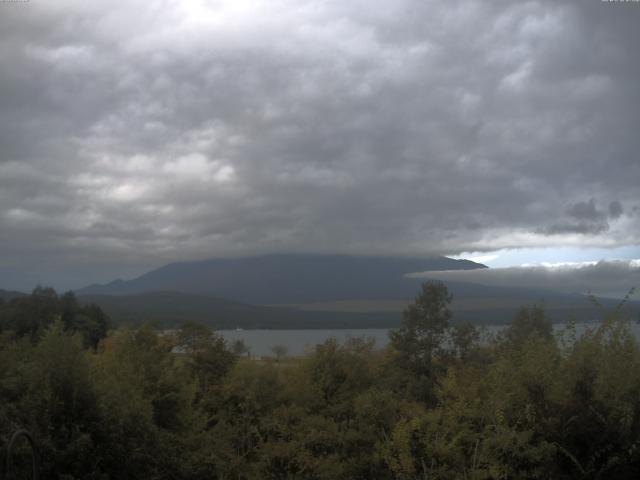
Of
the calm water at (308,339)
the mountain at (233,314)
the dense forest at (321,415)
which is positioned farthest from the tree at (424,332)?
the mountain at (233,314)

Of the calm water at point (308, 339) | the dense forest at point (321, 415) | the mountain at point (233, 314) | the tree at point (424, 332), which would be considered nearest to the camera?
the dense forest at point (321, 415)

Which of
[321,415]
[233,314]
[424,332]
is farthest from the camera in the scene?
[233,314]

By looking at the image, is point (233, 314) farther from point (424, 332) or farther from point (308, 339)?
point (424, 332)

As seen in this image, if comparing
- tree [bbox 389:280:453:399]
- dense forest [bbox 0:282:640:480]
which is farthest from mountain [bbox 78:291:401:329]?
dense forest [bbox 0:282:640:480]

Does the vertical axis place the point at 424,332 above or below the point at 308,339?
above

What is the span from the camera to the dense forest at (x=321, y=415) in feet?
37.2

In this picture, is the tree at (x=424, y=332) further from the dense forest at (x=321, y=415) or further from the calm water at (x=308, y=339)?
the dense forest at (x=321, y=415)

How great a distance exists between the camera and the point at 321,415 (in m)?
18.0

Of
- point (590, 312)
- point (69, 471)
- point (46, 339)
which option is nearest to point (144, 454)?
point (69, 471)

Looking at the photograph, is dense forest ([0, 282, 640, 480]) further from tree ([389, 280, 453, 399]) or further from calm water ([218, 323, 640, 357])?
tree ([389, 280, 453, 399])

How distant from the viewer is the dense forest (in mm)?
11344

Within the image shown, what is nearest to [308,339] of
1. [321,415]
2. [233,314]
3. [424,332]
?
[424,332]

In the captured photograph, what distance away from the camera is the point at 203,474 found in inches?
594

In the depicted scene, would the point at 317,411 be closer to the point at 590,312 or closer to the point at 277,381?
the point at 277,381
